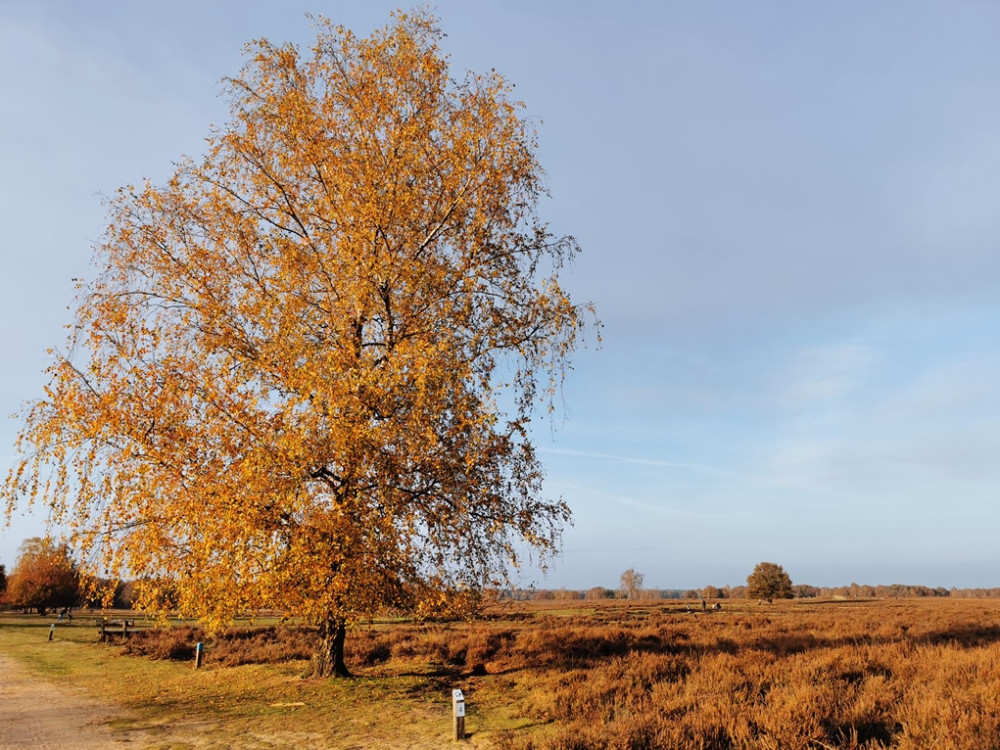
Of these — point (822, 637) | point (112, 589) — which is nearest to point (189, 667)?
point (112, 589)

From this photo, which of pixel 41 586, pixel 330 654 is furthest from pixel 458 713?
pixel 41 586

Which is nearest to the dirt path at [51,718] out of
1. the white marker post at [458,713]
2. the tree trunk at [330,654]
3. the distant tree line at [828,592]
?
the tree trunk at [330,654]

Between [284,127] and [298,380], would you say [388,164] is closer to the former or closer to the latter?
[284,127]

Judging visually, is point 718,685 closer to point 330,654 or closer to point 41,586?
point 330,654

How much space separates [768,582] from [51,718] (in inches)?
3018

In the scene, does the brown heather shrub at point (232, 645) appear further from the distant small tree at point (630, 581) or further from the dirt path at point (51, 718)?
the distant small tree at point (630, 581)

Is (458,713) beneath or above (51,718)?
above

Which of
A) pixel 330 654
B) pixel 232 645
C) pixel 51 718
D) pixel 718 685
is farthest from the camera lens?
pixel 232 645

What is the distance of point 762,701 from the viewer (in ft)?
35.8

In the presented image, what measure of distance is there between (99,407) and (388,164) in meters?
7.90

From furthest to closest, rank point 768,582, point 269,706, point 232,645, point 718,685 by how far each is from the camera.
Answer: point 768,582 < point 232,645 < point 269,706 < point 718,685

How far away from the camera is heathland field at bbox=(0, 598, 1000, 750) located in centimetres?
924

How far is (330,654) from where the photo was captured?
1602 cm

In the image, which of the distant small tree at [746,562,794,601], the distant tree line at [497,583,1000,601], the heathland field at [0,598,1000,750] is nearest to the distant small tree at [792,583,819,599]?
the distant tree line at [497,583,1000,601]
